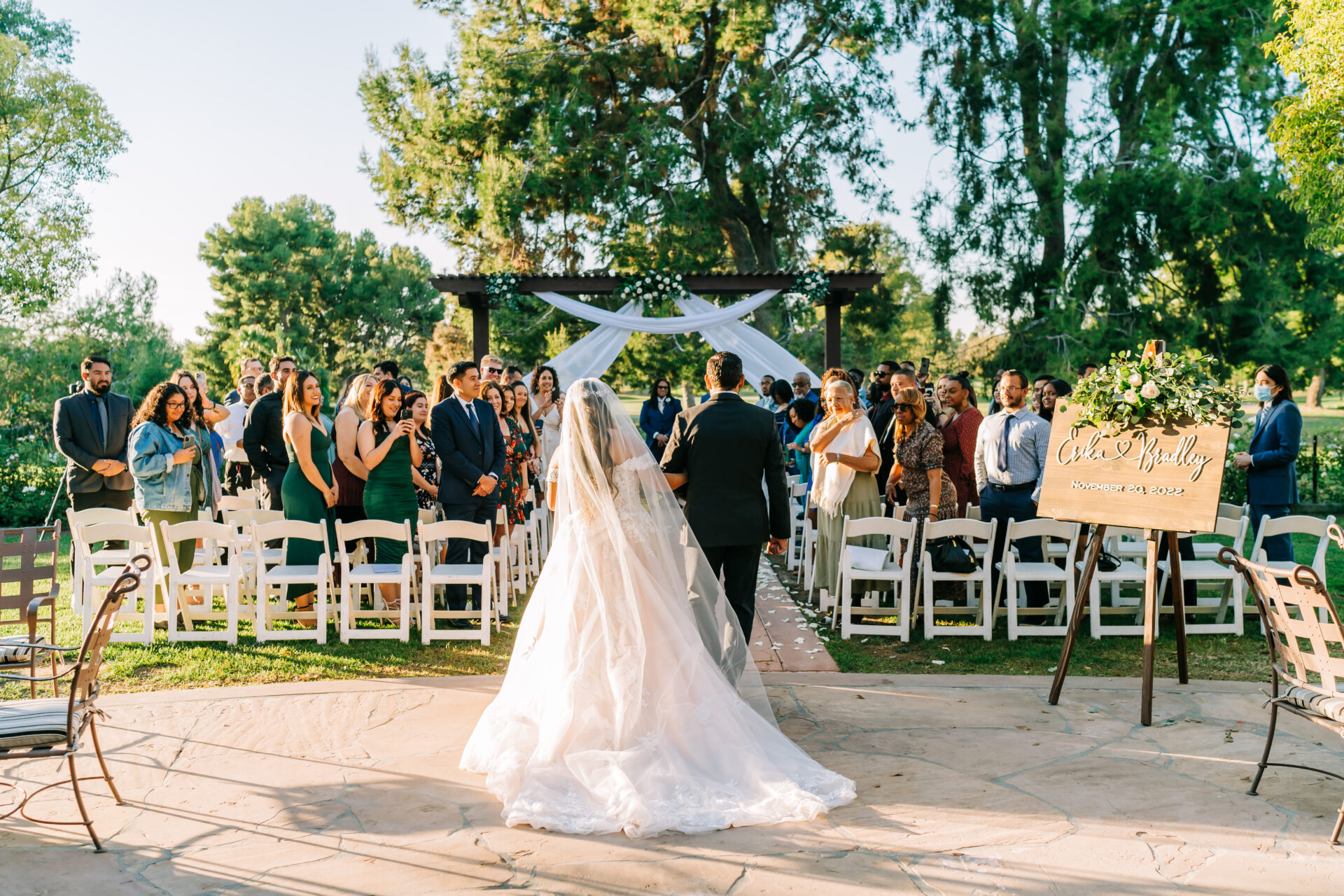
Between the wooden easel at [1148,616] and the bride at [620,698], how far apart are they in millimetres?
1719

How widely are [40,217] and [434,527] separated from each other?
21349mm

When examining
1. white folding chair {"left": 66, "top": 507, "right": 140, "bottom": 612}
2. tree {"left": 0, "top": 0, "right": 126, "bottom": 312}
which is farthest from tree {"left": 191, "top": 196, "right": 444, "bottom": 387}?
white folding chair {"left": 66, "top": 507, "right": 140, "bottom": 612}

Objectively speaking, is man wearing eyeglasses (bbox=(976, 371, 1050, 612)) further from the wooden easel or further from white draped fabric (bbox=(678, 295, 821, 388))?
white draped fabric (bbox=(678, 295, 821, 388))

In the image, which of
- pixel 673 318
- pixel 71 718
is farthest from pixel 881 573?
pixel 673 318

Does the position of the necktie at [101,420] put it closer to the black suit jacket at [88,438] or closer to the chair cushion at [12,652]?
the black suit jacket at [88,438]

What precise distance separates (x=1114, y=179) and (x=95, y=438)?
58.3 feet

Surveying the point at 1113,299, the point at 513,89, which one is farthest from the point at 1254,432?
the point at 513,89

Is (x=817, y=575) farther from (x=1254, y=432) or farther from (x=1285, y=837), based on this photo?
(x=1285, y=837)

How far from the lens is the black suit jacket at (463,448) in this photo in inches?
284

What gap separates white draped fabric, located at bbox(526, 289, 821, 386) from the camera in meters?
15.0

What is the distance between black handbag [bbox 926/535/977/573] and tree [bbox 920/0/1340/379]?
45.5 ft

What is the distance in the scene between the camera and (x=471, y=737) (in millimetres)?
4418

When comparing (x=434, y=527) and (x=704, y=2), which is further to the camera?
(x=704, y=2)

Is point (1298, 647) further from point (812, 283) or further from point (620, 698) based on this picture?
point (812, 283)
